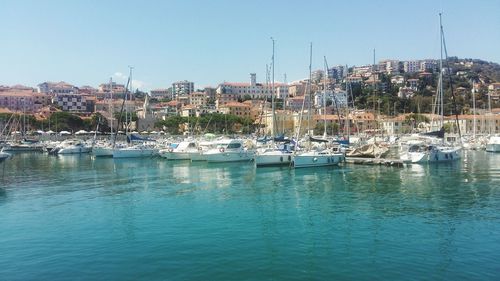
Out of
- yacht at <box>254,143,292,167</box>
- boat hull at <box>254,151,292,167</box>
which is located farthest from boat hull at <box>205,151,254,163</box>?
boat hull at <box>254,151,292,167</box>

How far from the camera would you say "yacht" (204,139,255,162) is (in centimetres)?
5350

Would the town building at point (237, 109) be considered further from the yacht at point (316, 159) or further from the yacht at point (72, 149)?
the yacht at point (316, 159)

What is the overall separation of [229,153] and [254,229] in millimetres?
34197

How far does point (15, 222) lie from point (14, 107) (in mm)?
154141

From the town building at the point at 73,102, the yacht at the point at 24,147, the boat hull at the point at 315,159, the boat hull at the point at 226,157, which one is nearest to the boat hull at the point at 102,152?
the boat hull at the point at 226,157

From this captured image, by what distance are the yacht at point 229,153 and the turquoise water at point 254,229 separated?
17.2m

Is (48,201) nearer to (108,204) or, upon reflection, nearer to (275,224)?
(108,204)

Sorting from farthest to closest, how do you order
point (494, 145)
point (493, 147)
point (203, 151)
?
point (493, 147) → point (494, 145) → point (203, 151)

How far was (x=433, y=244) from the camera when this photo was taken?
1697 centimetres

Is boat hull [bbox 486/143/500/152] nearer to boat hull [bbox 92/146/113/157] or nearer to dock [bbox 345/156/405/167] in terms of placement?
dock [bbox 345/156/405/167]

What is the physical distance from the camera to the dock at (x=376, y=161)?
151 ft

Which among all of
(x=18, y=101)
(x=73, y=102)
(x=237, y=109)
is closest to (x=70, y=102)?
(x=73, y=102)

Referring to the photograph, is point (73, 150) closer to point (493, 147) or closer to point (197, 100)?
point (493, 147)

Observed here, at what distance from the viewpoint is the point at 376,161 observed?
155 feet
